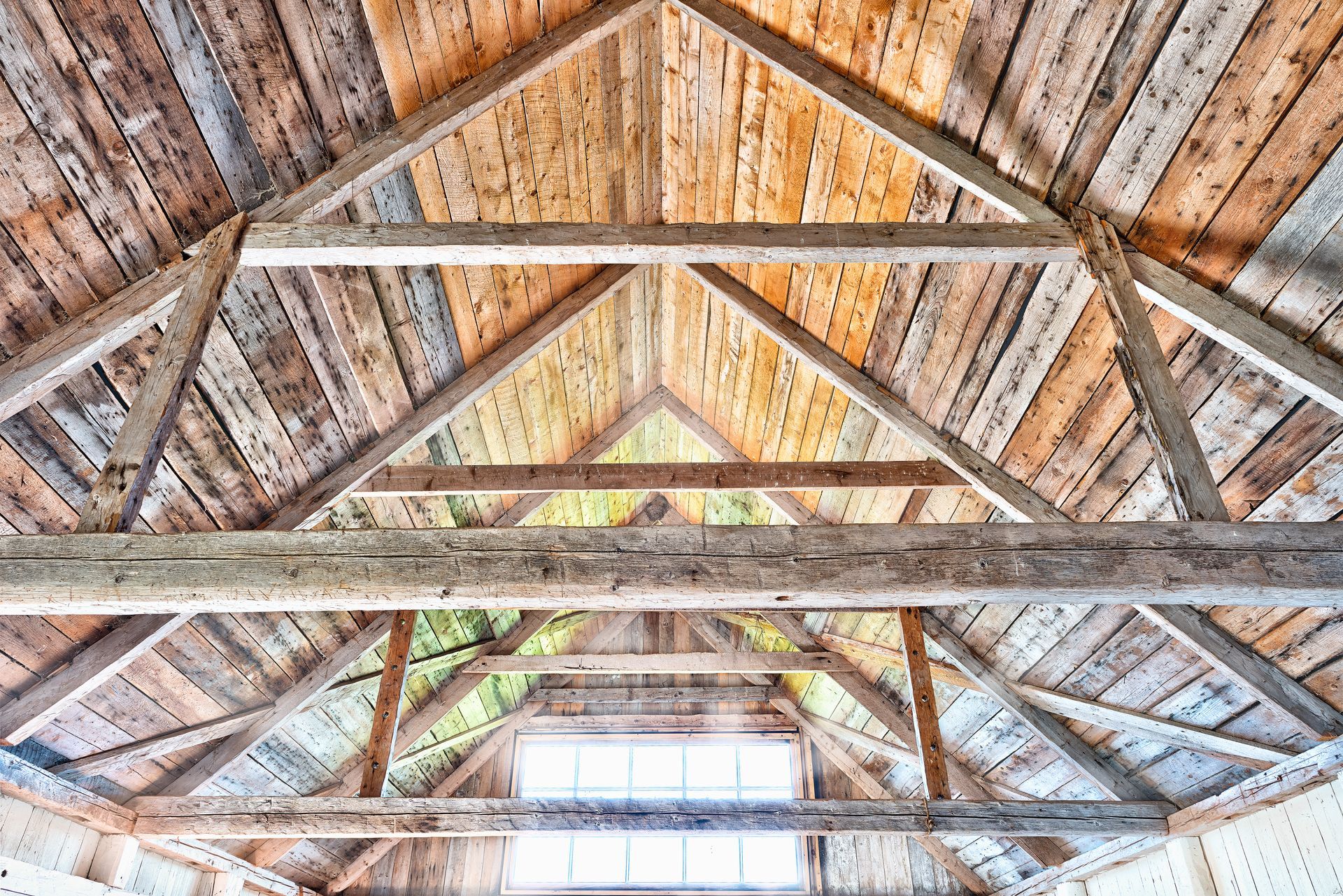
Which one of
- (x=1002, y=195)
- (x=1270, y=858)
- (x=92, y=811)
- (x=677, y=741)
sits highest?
(x=1002, y=195)

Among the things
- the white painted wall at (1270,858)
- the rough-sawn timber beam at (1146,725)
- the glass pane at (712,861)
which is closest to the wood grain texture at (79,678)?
the rough-sawn timber beam at (1146,725)

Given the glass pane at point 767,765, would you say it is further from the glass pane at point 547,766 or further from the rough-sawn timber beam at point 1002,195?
the rough-sawn timber beam at point 1002,195

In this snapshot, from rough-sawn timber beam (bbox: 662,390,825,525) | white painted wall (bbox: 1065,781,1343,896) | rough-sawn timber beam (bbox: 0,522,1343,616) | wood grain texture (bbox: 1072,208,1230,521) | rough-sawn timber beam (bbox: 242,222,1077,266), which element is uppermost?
rough-sawn timber beam (bbox: 662,390,825,525)

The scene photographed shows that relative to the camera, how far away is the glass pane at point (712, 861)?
614 centimetres

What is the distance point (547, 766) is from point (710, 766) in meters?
1.36

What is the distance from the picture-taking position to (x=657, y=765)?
674 centimetres

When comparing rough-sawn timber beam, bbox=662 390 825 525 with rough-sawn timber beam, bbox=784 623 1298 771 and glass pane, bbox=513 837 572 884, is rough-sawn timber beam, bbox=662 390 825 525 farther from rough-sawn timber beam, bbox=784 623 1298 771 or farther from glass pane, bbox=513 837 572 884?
glass pane, bbox=513 837 572 884

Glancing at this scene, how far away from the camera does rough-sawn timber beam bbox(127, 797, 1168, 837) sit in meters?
3.70

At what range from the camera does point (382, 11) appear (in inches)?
108

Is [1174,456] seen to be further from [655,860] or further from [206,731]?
[655,860]

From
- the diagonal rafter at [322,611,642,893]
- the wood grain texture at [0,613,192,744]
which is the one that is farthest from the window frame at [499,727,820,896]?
the wood grain texture at [0,613,192,744]

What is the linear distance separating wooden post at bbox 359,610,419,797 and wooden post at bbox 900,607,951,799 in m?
2.53

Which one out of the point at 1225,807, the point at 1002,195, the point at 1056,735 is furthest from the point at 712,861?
the point at 1002,195

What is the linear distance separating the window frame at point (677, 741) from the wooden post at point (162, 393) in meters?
4.88
